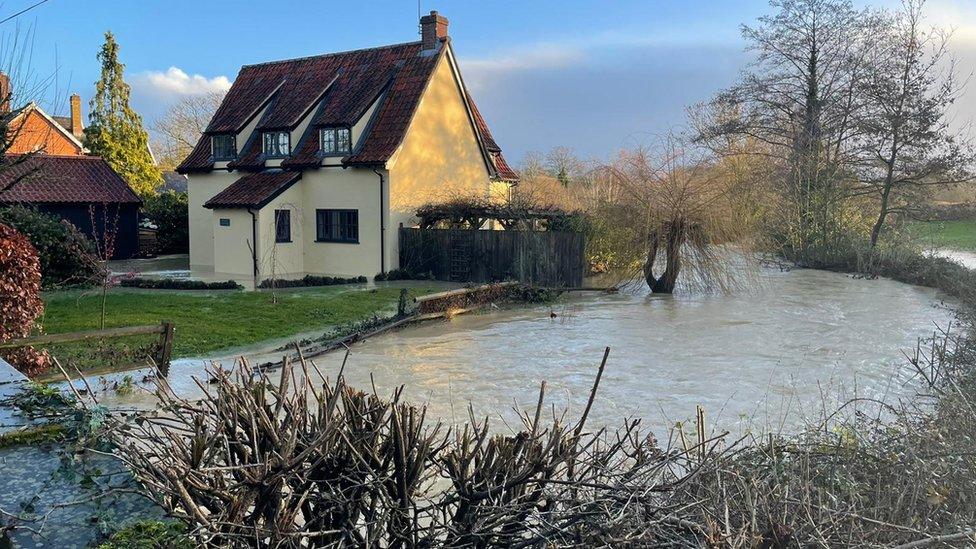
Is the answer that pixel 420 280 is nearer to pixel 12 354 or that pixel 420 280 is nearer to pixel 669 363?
pixel 669 363

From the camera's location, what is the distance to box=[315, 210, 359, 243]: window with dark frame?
23547 mm

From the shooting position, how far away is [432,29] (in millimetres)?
24172

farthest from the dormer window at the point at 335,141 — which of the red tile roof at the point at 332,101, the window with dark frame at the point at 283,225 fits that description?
the window with dark frame at the point at 283,225

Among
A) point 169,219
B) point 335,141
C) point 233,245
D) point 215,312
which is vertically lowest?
point 215,312

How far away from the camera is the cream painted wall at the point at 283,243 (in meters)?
23.4

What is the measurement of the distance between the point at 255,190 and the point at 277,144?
87.6 inches

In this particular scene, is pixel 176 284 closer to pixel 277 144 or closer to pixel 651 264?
pixel 277 144

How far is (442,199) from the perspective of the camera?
24.1 meters

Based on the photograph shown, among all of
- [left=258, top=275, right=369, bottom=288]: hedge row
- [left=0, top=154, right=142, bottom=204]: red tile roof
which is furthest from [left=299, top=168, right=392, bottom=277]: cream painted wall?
[left=0, top=154, right=142, bottom=204]: red tile roof

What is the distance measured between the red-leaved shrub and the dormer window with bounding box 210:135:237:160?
1725 cm

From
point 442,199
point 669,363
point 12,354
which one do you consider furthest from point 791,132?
point 12,354

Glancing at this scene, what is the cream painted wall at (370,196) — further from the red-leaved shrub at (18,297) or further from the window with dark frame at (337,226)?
the red-leaved shrub at (18,297)

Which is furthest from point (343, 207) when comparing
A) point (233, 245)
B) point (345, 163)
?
point (233, 245)

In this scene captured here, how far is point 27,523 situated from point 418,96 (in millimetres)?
21326
